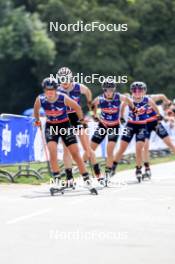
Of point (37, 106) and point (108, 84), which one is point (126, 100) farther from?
point (37, 106)

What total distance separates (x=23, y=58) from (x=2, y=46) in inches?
136

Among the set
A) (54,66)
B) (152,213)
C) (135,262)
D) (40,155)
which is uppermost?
(54,66)

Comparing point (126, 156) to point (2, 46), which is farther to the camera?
point (2, 46)

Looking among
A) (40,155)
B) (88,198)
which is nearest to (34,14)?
(40,155)

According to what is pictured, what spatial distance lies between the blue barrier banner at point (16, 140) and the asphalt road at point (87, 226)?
2.35m

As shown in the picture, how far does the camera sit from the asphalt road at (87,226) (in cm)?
887

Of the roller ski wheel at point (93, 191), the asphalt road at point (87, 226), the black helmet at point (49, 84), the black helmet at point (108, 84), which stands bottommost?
the asphalt road at point (87, 226)

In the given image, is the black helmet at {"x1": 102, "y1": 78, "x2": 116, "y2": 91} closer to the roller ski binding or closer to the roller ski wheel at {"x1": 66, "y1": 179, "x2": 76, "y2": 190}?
the roller ski wheel at {"x1": 66, "y1": 179, "x2": 76, "y2": 190}

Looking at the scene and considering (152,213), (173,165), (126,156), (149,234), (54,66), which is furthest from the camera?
(54,66)

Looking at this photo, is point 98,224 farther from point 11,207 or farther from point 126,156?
point 126,156

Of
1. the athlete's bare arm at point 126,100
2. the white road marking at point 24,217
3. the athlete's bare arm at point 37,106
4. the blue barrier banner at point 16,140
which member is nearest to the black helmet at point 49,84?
the athlete's bare arm at point 37,106

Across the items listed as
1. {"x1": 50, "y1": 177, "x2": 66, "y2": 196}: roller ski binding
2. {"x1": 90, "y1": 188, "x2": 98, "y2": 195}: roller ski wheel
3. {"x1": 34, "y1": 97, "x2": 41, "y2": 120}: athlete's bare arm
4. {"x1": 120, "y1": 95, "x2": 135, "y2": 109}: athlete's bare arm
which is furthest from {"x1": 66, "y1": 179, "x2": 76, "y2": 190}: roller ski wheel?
{"x1": 120, "y1": 95, "x2": 135, "y2": 109}: athlete's bare arm

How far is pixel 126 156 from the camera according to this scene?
80.7ft

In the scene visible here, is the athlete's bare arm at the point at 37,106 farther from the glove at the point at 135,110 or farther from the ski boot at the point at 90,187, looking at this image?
the glove at the point at 135,110
